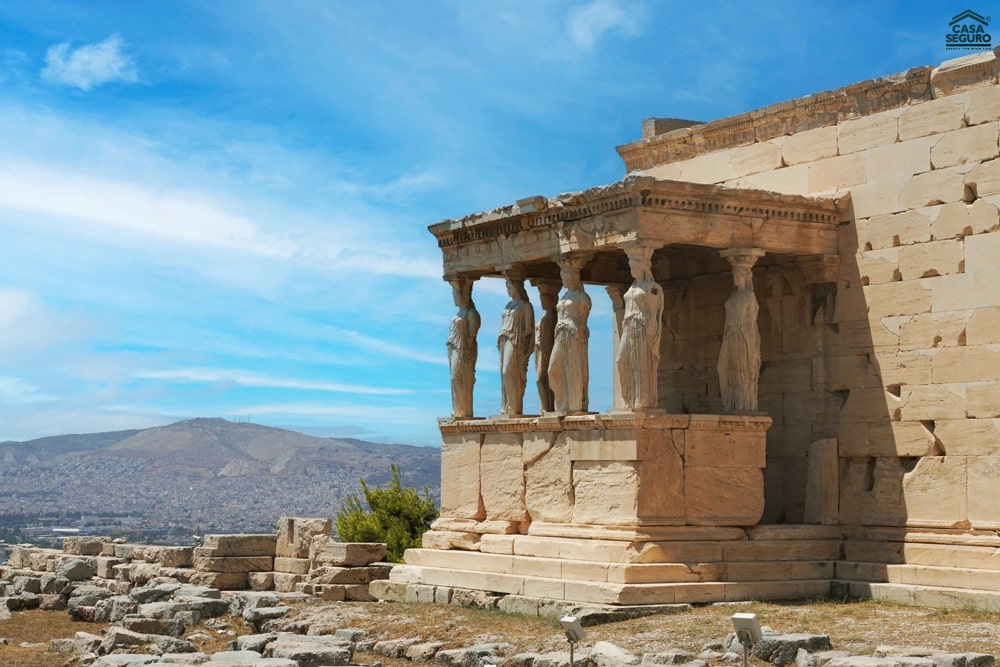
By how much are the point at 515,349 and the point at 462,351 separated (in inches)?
41.2

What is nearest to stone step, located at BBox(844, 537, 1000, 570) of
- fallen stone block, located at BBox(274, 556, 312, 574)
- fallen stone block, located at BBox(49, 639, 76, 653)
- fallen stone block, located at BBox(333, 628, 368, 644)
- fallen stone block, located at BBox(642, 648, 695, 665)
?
fallen stone block, located at BBox(642, 648, 695, 665)

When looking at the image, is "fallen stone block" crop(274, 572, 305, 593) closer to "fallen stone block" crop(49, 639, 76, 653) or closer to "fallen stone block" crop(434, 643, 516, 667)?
"fallen stone block" crop(49, 639, 76, 653)

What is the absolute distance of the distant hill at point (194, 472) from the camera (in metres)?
105

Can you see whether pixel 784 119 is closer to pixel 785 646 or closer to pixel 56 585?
pixel 785 646

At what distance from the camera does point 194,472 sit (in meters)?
124

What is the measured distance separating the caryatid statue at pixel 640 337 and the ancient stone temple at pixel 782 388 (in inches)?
0.9

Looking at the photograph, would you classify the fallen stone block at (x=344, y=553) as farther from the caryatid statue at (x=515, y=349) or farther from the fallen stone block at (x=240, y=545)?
the caryatid statue at (x=515, y=349)

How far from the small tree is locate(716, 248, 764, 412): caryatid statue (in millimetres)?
11781

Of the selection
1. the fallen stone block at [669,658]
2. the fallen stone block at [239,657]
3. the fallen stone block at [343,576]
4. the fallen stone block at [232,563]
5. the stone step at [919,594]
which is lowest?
the fallen stone block at [239,657]

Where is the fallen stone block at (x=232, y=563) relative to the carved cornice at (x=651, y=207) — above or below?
below

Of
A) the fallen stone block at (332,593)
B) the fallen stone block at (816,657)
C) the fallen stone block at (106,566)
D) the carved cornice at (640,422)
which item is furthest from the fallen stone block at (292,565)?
the fallen stone block at (816,657)

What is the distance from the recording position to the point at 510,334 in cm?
1748

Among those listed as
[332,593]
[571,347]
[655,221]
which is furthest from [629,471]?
[332,593]

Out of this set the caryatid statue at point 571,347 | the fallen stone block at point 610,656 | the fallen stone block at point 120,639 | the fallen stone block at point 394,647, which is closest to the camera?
the fallen stone block at point 610,656
